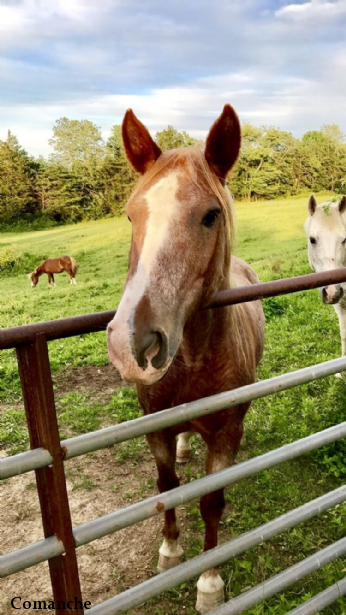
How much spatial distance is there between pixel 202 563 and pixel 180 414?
564 millimetres

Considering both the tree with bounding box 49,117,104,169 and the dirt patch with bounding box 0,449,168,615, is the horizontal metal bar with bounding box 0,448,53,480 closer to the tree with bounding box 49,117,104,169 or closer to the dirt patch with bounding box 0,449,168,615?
the dirt patch with bounding box 0,449,168,615

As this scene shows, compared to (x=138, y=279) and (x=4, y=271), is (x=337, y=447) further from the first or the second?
(x=4, y=271)

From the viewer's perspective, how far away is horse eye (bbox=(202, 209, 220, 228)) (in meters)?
1.58

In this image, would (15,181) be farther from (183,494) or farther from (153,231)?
(183,494)

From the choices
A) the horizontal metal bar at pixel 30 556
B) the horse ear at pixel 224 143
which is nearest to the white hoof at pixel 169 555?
the horizontal metal bar at pixel 30 556

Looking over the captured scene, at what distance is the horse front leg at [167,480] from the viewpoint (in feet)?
7.44

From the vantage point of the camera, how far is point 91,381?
5113 mm

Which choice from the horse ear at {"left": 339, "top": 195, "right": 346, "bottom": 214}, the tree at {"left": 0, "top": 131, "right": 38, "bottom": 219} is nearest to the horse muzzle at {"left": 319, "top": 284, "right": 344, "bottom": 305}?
the horse ear at {"left": 339, "top": 195, "right": 346, "bottom": 214}

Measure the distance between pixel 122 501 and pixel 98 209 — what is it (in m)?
23.1

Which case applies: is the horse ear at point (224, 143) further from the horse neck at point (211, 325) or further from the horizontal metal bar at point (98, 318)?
the horizontal metal bar at point (98, 318)

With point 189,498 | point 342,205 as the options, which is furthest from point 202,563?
point 342,205

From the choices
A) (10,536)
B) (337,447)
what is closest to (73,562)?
(10,536)

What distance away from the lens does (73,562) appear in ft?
3.83

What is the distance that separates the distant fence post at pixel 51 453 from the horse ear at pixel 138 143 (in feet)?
3.52
